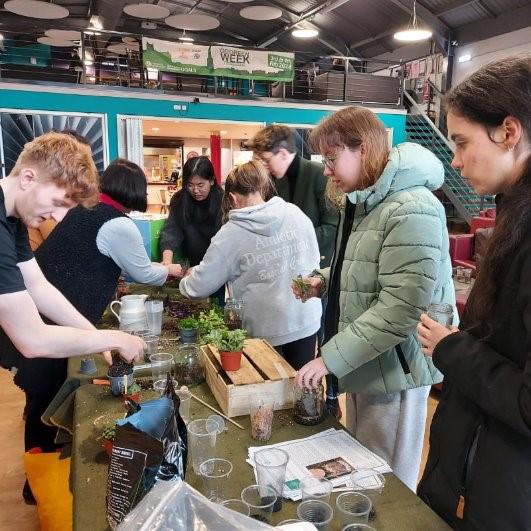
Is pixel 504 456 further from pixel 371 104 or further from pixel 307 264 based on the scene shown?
pixel 371 104

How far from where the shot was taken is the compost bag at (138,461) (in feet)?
3.02

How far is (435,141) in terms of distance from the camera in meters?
10.5

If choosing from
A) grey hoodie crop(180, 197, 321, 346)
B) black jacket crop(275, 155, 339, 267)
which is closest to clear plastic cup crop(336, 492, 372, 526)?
grey hoodie crop(180, 197, 321, 346)

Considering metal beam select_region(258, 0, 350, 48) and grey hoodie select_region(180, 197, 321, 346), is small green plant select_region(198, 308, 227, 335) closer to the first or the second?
grey hoodie select_region(180, 197, 321, 346)

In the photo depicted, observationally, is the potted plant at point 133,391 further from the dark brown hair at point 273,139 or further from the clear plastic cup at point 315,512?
the dark brown hair at point 273,139

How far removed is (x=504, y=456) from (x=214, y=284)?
159cm

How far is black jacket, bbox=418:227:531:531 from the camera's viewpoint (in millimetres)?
882

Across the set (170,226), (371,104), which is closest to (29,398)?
(170,226)

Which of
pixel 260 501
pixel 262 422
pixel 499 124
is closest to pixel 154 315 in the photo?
pixel 262 422

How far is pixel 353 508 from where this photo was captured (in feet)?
3.37

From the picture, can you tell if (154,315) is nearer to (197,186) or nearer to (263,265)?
(263,265)

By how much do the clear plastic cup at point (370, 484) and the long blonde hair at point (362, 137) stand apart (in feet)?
2.85

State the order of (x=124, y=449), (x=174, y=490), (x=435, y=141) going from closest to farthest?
(x=174, y=490), (x=124, y=449), (x=435, y=141)

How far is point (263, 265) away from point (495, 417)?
1.46 metres
